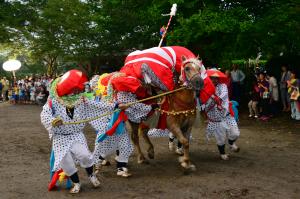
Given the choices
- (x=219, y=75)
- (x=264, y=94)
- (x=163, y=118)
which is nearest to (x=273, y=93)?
(x=264, y=94)

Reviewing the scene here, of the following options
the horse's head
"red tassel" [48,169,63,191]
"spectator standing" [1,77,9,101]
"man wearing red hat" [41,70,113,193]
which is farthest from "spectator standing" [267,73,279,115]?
"spectator standing" [1,77,9,101]

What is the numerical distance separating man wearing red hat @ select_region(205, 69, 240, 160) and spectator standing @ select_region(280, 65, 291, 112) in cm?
693

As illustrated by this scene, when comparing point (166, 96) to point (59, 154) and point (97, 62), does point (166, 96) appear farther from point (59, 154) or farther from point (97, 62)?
point (97, 62)

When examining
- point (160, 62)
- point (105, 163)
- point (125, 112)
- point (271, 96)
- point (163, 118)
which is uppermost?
point (160, 62)

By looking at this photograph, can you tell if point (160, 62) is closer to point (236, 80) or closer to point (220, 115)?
point (220, 115)

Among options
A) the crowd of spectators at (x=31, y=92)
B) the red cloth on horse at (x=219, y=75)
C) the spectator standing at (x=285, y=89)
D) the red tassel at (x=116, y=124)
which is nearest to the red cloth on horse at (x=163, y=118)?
the red tassel at (x=116, y=124)

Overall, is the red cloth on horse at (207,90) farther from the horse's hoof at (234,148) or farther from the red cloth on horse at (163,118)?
the horse's hoof at (234,148)

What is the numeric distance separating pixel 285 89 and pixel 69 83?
10.3m

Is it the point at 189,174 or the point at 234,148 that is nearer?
the point at 189,174

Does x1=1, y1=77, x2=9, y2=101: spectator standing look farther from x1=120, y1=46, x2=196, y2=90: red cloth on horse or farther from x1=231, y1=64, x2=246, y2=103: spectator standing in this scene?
x1=120, y1=46, x2=196, y2=90: red cloth on horse

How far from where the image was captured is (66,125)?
240 inches

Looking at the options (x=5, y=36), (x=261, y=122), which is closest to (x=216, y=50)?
(x=261, y=122)

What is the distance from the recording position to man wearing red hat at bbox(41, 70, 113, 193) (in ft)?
19.7

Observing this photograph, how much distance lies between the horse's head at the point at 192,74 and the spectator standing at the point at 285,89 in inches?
326
